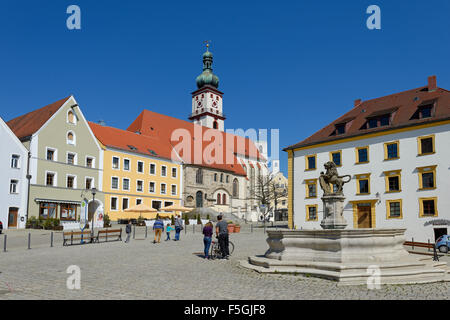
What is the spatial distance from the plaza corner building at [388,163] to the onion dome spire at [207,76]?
56.6m

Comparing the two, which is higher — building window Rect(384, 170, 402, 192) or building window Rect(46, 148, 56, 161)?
building window Rect(46, 148, 56, 161)

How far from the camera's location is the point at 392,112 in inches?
1313

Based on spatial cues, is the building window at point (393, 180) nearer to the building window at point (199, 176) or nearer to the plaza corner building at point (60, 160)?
the plaza corner building at point (60, 160)

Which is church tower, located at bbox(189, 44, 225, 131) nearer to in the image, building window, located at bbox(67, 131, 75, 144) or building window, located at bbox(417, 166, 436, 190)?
building window, located at bbox(67, 131, 75, 144)

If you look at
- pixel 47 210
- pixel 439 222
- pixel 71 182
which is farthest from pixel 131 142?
pixel 439 222

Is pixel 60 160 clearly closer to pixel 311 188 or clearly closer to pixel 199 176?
pixel 199 176

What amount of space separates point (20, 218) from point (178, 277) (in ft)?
102

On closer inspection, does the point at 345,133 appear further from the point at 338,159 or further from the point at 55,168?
the point at 55,168

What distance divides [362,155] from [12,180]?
30.8 metres

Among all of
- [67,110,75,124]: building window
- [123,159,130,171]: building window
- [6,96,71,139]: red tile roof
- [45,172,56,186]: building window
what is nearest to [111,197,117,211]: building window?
[123,159,130,171]: building window

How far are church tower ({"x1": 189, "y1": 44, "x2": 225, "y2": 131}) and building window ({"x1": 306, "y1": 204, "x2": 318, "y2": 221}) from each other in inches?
2108

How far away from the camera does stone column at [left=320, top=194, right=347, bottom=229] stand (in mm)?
14766

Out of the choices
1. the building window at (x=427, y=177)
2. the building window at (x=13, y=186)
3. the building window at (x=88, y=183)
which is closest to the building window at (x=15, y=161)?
the building window at (x=13, y=186)
